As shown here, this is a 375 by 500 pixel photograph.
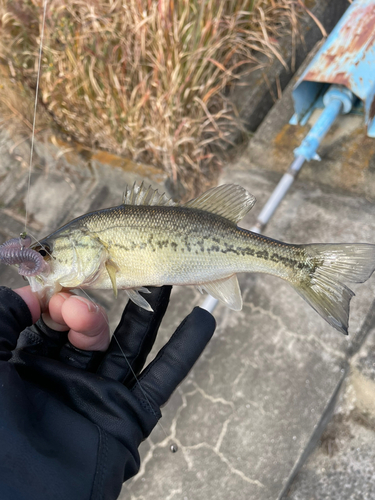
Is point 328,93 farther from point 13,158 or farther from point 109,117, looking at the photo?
point 13,158

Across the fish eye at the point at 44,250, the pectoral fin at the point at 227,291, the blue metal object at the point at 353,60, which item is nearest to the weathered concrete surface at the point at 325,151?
the blue metal object at the point at 353,60

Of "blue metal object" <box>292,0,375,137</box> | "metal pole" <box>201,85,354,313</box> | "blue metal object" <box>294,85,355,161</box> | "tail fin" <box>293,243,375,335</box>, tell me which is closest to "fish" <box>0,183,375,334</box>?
"tail fin" <box>293,243,375,335</box>

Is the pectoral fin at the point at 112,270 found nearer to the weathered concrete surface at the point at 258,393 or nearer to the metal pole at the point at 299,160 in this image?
the weathered concrete surface at the point at 258,393

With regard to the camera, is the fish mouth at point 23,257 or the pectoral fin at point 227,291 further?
the pectoral fin at point 227,291

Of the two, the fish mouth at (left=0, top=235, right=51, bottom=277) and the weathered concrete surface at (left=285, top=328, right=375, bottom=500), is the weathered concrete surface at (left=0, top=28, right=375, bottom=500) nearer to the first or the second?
the weathered concrete surface at (left=285, top=328, right=375, bottom=500)

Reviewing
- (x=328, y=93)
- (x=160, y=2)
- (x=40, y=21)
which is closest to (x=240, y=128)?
(x=328, y=93)

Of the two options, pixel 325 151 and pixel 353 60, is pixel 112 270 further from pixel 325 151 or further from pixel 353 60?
pixel 353 60
